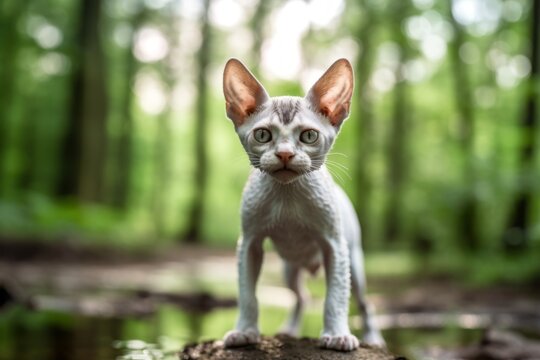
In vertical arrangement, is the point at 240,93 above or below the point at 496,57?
below

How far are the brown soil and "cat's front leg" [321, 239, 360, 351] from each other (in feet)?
0.21


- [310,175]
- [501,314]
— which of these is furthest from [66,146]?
[310,175]

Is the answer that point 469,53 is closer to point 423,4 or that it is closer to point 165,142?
point 423,4

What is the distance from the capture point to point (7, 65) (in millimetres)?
21391

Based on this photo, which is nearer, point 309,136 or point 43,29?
point 309,136

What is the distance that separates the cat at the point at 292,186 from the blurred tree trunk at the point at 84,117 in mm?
12587

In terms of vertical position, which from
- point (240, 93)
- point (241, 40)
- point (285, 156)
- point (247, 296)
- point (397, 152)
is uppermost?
point (241, 40)

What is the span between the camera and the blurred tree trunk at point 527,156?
12.5m

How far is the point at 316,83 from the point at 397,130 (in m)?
21.5

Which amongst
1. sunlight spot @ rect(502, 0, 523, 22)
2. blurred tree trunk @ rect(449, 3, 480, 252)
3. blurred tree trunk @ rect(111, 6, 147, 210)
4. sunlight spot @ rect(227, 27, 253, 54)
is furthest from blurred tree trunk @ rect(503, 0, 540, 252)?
blurred tree trunk @ rect(111, 6, 147, 210)

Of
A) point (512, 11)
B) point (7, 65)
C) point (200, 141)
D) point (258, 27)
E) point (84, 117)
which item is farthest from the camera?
point (258, 27)

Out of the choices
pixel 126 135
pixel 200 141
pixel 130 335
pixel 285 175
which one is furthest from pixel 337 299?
pixel 126 135

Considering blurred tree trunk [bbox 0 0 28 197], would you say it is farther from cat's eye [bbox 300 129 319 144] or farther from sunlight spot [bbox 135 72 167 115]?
cat's eye [bbox 300 129 319 144]

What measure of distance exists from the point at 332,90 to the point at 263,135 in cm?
54
